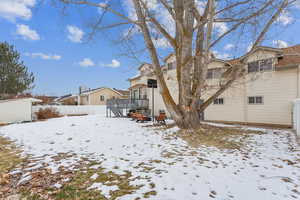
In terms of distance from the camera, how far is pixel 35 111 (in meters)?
18.4

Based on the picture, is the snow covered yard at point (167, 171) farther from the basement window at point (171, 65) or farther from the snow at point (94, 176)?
the basement window at point (171, 65)

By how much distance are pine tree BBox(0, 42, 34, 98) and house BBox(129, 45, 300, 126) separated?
68.4 feet

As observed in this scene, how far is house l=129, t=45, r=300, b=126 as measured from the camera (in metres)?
9.92

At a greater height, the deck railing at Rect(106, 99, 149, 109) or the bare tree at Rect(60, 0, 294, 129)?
the bare tree at Rect(60, 0, 294, 129)

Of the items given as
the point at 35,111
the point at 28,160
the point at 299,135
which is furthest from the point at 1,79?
the point at 299,135

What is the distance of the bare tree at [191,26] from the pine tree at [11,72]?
20.8 metres

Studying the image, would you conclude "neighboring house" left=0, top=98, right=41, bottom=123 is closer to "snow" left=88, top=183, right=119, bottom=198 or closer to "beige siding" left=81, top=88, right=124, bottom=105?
"beige siding" left=81, top=88, right=124, bottom=105

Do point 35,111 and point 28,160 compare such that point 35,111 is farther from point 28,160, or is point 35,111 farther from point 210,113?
point 210,113

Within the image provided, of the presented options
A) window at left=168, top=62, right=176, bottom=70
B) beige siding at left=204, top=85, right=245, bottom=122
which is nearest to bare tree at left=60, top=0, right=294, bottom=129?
beige siding at left=204, top=85, right=245, bottom=122

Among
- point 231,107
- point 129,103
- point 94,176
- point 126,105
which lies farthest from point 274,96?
point 94,176

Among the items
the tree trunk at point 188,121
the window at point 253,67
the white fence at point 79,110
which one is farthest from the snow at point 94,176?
the white fence at point 79,110

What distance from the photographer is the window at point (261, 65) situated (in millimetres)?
10555

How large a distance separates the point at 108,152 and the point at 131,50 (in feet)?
17.8

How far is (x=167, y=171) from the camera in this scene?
3426 millimetres
